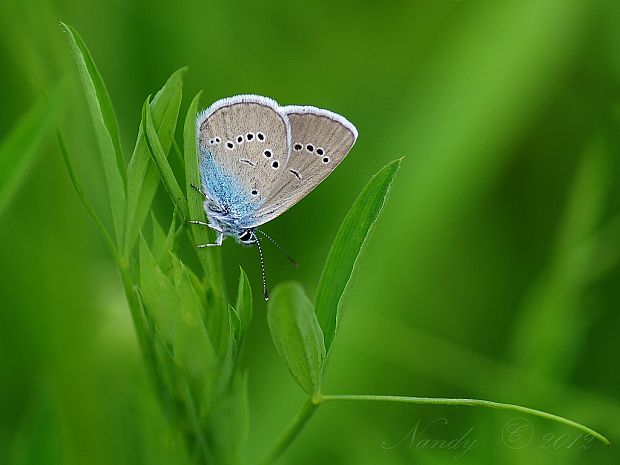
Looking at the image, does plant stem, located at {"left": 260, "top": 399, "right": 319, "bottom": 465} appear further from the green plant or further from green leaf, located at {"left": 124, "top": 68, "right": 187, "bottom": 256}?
green leaf, located at {"left": 124, "top": 68, "right": 187, "bottom": 256}

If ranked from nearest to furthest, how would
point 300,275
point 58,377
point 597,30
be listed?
point 58,377
point 300,275
point 597,30

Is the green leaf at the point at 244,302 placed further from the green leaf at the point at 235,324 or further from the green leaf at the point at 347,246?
the green leaf at the point at 347,246

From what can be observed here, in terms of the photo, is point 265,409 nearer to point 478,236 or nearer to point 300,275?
point 300,275

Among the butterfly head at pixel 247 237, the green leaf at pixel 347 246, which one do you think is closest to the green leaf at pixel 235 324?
the green leaf at pixel 347 246

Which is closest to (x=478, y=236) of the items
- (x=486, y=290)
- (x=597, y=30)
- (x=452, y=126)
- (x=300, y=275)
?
(x=486, y=290)

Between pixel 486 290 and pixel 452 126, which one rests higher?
pixel 452 126

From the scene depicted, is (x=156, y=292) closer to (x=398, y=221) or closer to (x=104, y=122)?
(x=104, y=122)

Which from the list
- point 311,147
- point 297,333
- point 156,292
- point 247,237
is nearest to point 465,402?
point 297,333
